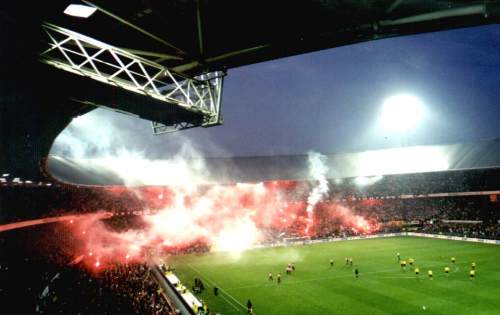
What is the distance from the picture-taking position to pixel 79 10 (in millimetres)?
5156

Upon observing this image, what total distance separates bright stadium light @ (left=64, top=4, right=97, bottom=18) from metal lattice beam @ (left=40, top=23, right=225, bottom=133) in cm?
34

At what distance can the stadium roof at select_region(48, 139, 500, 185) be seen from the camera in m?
58.8

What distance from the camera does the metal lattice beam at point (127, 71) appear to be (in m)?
5.04

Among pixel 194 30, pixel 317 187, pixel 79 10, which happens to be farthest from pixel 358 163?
pixel 79 10

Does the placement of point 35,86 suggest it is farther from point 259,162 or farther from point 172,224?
point 259,162

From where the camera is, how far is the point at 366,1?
390 cm

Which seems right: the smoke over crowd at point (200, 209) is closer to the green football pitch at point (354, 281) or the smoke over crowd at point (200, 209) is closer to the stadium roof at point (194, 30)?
the green football pitch at point (354, 281)

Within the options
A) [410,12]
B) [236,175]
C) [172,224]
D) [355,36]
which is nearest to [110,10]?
[355,36]

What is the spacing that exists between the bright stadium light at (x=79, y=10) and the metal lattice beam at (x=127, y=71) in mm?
338

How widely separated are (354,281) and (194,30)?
26.8 metres

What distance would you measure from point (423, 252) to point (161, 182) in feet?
130

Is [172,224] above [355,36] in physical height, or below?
below

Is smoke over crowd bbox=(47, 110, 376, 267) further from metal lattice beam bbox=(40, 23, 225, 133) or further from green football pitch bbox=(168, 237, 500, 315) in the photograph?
metal lattice beam bbox=(40, 23, 225, 133)

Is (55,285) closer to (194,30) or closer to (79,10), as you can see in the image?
(79,10)
